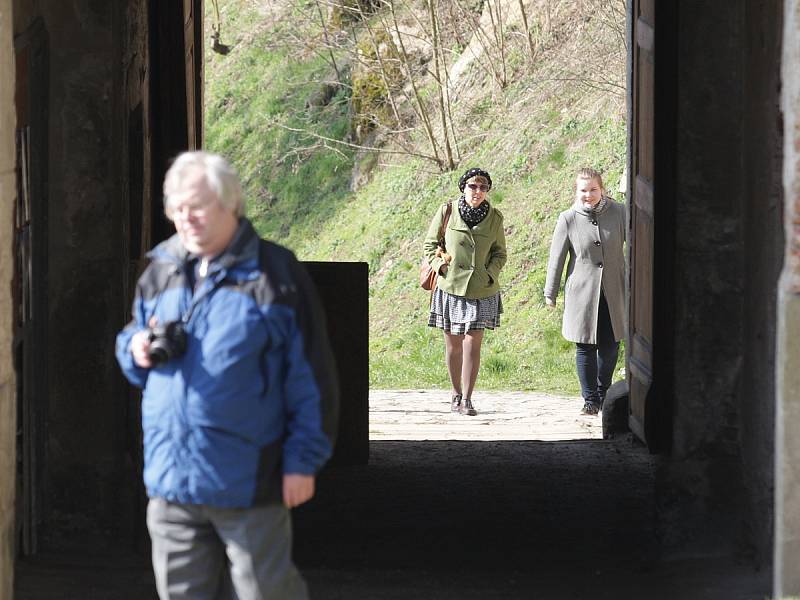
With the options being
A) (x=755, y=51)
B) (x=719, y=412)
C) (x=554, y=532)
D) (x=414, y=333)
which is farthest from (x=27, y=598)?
(x=414, y=333)

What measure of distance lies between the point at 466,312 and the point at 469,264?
367mm

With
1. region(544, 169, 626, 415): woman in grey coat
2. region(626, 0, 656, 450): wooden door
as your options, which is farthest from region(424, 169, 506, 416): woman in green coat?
region(626, 0, 656, 450): wooden door

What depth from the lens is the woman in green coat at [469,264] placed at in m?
10.1

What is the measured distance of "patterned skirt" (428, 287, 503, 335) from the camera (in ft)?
33.5

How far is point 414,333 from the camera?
15547 millimetres

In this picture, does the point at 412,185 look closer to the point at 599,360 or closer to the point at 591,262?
the point at 599,360

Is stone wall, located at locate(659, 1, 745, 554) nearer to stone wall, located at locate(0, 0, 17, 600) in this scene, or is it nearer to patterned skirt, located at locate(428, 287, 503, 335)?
stone wall, located at locate(0, 0, 17, 600)

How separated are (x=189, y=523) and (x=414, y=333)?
38.0 feet

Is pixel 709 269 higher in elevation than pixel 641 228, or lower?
lower

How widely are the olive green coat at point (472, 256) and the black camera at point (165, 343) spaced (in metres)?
6.40

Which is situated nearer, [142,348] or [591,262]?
[142,348]

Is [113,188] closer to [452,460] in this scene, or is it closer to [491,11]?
[452,460]

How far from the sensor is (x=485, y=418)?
1073 cm

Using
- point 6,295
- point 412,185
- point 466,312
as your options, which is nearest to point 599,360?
point 466,312
